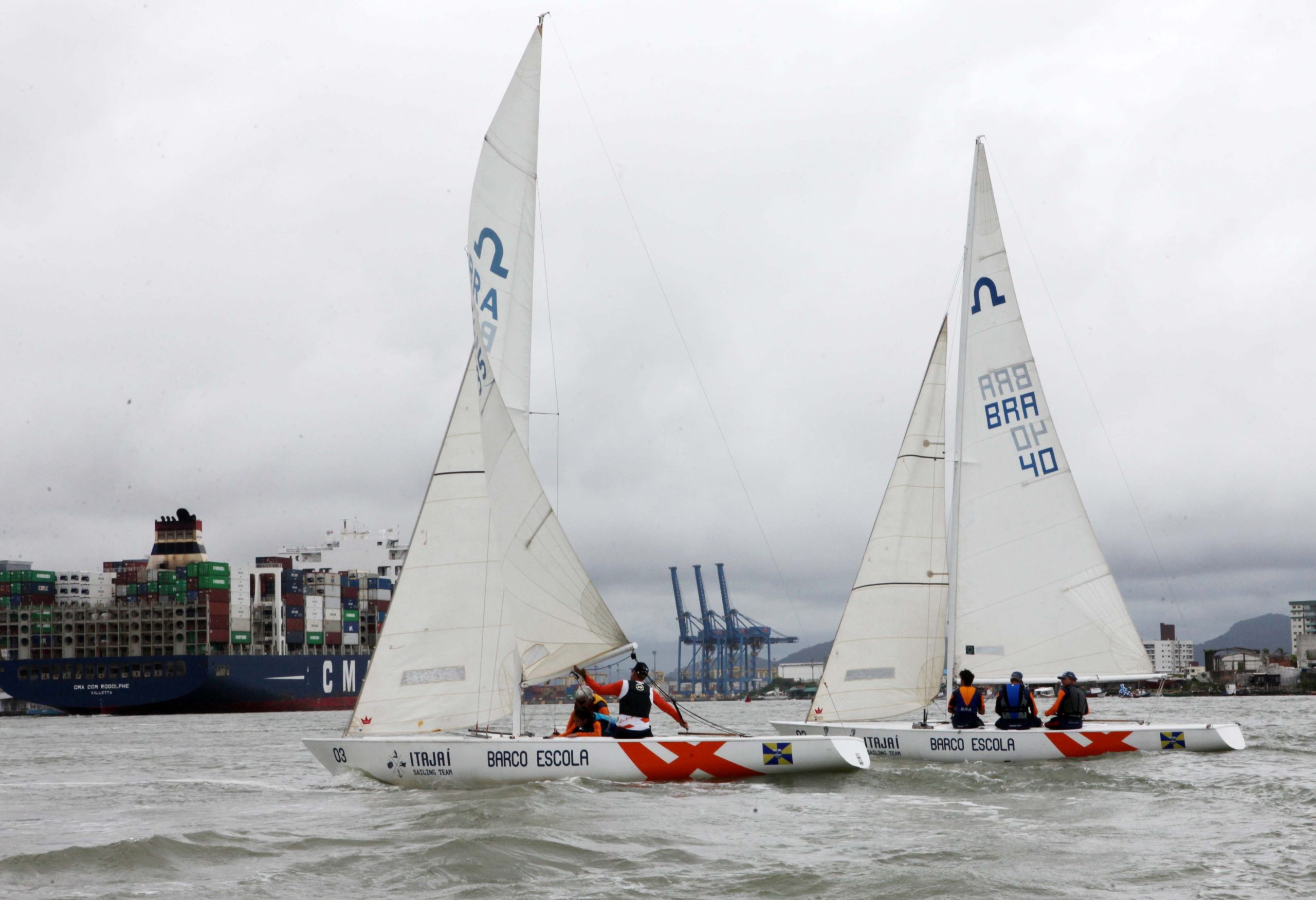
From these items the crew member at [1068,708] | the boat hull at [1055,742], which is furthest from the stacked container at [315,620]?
the crew member at [1068,708]

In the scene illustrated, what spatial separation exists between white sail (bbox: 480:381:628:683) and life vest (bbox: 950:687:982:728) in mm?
4065

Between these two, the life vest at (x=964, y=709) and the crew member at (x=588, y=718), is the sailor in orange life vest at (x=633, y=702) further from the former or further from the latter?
the life vest at (x=964, y=709)

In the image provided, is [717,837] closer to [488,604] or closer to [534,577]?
[534,577]

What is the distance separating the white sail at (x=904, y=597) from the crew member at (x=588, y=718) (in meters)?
3.70

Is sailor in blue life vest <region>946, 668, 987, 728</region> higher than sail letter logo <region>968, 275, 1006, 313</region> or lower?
lower

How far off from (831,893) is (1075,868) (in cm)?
164

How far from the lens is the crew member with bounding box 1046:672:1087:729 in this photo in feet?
44.7

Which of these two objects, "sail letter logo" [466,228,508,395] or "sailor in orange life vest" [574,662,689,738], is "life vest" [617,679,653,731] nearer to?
"sailor in orange life vest" [574,662,689,738]

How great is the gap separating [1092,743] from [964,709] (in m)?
1.37

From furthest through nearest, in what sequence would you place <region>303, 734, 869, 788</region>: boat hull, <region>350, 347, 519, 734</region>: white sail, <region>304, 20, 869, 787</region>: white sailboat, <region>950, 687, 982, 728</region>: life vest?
<region>950, 687, 982, 728</region>: life vest < <region>350, 347, 519, 734</region>: white sail < <region>304, 20, 869, 787</region>: white sailboat < <region>303, 734, 869, 788</region>: boat hull

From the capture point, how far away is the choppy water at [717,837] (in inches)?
297

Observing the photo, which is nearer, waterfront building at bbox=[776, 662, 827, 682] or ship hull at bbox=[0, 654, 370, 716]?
ship hull at bbox=[0, 654, 370, 716]

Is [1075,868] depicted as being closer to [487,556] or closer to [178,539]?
[487,556]

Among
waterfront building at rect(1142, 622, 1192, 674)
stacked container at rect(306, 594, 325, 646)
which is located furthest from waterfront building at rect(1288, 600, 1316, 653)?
stacked container at rect(306, 594, 325, 646)
